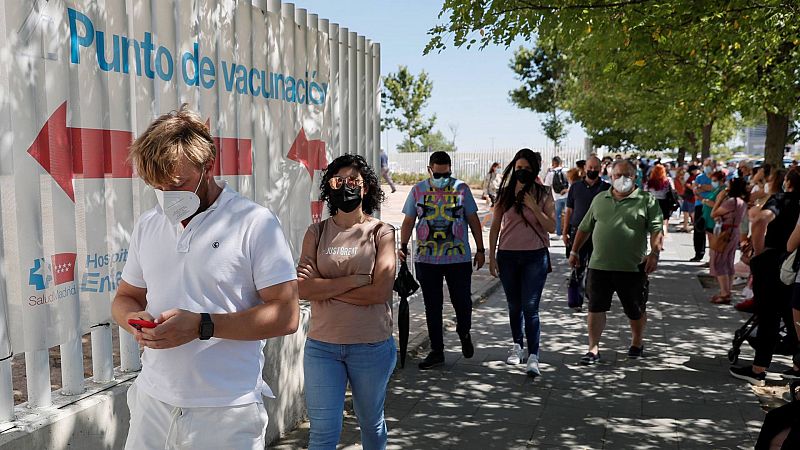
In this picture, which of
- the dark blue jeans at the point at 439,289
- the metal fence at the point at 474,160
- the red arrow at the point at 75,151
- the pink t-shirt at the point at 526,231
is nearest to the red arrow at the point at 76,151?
the red arrow at the point at 75,151

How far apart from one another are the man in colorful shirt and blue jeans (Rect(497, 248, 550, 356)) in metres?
0.26

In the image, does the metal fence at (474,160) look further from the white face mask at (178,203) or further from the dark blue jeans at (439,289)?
the white face mask at (178,203)

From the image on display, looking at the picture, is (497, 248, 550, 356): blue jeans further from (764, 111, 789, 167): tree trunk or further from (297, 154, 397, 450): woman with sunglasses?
(764, 111, 789, 167): tree trunk

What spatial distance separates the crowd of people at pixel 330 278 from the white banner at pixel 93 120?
0.81 meters

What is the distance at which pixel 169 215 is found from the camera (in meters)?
2.33

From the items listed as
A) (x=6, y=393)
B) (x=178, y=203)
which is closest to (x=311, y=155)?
(x=6, y=393)

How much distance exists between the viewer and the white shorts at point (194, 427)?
2.35m

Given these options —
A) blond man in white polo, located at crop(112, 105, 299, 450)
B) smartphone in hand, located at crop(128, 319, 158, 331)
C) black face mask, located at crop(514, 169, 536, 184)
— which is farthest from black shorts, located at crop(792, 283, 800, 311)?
smartphone in hand, located at crop(128, 319, 158, 331)

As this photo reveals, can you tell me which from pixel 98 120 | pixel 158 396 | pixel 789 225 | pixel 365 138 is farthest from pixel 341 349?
pixel 789 225

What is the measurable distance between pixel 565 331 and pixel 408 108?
45.8 metres

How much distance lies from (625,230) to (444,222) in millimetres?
1609

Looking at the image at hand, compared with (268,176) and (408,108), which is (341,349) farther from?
(408,108)

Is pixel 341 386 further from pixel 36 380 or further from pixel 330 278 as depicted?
pixel 36 380

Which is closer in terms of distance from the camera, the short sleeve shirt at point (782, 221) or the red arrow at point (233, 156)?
the red arrow at point (233, 156)
